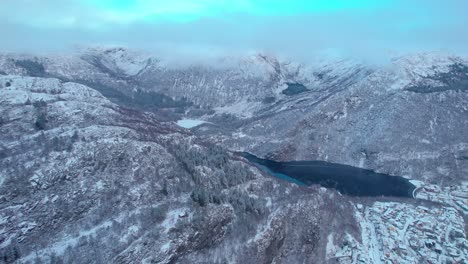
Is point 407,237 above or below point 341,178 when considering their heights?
above

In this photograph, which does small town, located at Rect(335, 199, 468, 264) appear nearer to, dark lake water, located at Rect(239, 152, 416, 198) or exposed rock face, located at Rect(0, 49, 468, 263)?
exposed rock face, located at Rect(0, 49, 468, 263)

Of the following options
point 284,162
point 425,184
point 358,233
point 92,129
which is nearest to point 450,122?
point 425,184

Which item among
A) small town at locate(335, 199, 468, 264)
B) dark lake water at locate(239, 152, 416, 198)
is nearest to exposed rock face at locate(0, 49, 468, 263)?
small town at locate(335, 199, 468, 264)

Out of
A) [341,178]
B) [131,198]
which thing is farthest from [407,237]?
[131,198]

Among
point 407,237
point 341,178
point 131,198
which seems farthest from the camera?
point 341,178

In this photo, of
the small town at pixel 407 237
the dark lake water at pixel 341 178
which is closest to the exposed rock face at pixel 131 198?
the small town at pixel 407 237

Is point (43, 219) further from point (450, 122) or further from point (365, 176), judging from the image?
point (450, 122)

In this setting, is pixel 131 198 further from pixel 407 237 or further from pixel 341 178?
pixel 341 178

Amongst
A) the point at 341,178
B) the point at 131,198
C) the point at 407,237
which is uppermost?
the point at 131,198
